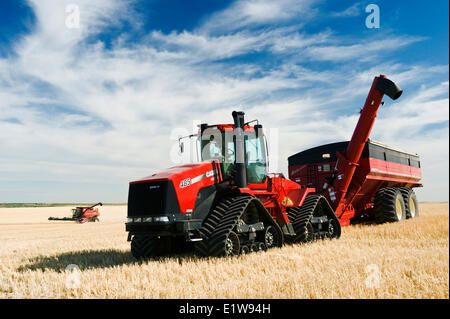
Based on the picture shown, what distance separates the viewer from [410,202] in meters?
19.4

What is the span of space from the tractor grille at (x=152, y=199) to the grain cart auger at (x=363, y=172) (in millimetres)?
7602

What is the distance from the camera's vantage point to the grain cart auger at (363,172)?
42.7 ft

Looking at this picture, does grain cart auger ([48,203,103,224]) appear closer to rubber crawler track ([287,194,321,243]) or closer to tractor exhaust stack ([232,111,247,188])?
rubber crawler track ([287,194,321,243])

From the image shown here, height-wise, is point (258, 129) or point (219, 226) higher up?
point (258, 129)

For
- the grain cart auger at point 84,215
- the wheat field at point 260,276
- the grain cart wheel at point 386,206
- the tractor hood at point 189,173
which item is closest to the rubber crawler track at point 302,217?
the wheat field at point 260,276

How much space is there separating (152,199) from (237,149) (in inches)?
90.5

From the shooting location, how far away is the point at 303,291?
5.18m

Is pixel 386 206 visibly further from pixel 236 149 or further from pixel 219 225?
pixel 219 225

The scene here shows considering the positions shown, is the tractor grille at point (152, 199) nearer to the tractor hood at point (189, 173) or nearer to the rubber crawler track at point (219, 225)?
the tractor hood at point (189, 173)

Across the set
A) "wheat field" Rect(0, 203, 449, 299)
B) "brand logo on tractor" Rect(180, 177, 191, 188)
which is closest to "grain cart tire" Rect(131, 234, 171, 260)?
"wheat field" Rect(0, 203, 449, 299)

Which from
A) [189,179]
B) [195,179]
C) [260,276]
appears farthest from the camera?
[195,179]

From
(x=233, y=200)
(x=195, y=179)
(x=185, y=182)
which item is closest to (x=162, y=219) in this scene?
(x=185, y=182)
